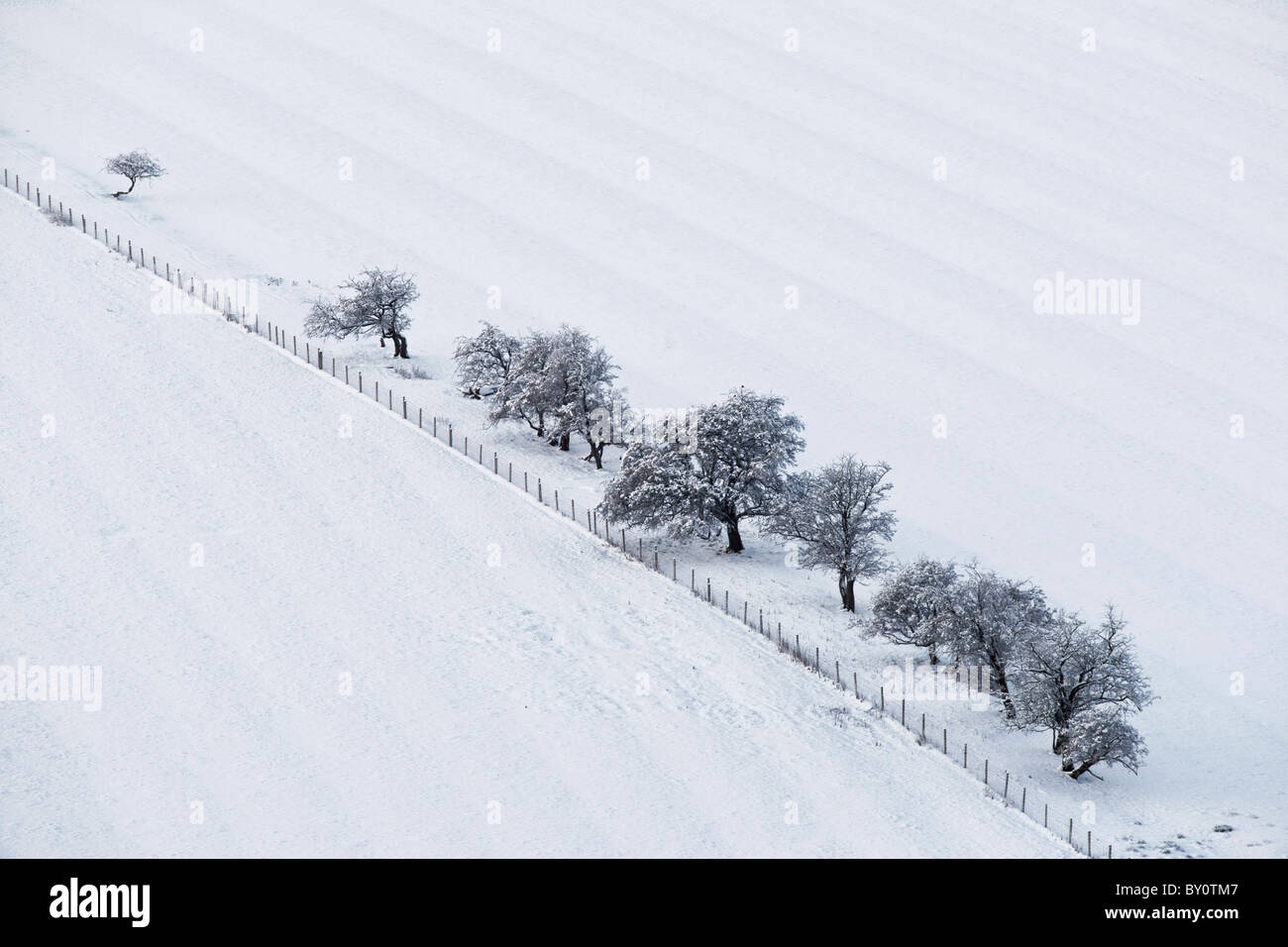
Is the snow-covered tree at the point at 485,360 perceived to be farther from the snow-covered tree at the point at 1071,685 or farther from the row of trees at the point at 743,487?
the snow-covered tree at the point at 1071,685

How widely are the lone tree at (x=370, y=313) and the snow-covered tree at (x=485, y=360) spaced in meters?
4.46

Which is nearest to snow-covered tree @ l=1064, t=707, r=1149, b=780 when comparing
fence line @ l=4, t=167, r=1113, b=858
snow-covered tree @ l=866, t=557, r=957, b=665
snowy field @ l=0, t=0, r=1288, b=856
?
snowy field @ l=0, t=0, r=1288, b=856

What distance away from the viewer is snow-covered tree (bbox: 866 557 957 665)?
130ft

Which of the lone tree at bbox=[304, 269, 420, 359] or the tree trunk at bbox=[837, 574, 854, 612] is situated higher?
the lone tree at bbox=[304, 269, 420, 359]

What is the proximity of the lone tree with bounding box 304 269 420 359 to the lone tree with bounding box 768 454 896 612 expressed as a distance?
74.6ft

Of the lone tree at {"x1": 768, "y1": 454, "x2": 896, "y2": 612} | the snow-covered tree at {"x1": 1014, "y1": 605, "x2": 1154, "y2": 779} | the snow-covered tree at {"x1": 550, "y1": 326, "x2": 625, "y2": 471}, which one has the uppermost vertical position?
the snow-covered tree at {"x1": 550, "y1": 326, "x2": 625, "y2": 471}

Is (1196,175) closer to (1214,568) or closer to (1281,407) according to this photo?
(1281,407)

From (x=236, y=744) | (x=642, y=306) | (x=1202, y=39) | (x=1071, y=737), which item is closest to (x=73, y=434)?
(x=236, y=744)

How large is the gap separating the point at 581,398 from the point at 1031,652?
70.7 feet

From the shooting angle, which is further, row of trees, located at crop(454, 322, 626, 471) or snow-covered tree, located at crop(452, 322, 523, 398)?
snow-covered tree, located at crop(452, 322, 523, 398)

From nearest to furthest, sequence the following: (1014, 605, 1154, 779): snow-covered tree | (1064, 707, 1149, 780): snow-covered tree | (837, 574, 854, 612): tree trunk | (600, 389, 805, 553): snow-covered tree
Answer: (1064, 707, 1149, 780): snow-covered tree < (1014, 605, 1154, 779): snow-covered tree < (837, 574, 854, 612): tree trunk < (600, 389, 805, 553): snow-covered tree

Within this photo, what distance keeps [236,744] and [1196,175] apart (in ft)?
241

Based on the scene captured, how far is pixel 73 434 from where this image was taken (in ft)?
155

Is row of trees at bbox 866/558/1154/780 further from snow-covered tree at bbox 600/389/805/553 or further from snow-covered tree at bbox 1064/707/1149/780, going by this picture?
snow-covered tree at bbox 600/389/805/553
